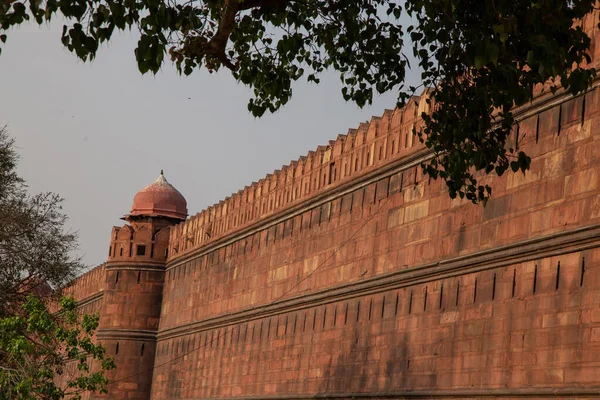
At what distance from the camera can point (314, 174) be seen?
63.1 ft

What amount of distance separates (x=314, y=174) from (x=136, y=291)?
9.13 m

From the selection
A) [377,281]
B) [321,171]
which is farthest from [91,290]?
[377,281]

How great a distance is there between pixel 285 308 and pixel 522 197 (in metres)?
7.73

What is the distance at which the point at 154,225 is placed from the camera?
1092 inches

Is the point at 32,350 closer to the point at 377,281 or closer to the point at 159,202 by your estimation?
the point at 377,281

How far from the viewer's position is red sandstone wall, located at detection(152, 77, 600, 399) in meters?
11.5

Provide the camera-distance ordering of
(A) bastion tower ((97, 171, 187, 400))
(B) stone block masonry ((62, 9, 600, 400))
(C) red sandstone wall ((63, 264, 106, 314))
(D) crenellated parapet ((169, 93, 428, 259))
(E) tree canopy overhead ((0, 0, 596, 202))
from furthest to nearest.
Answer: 1. (C) red sandstone wall ((63, 264, 106, 314))
2. (A) bastion tower ((97, 171, 187, 400))
3. (D) crenellated parapet ((169, 93, 428, 259))
4. (B) stone block masonry ((62, 9, 600, 400))
5. (E) tree canopy overhead ((0, 0, 596, 202))

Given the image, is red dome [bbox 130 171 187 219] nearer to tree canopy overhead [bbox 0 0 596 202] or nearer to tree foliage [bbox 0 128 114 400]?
tree foliage [bbox 0 128 114 400]

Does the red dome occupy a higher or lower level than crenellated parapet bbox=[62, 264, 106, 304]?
higher

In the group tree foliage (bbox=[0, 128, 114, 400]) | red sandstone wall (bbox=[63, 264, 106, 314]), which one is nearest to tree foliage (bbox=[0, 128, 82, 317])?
tree foliage (bbox=[0, 128, 114, 400])

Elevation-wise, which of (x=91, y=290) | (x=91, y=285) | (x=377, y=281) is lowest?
(x=377, y=281)

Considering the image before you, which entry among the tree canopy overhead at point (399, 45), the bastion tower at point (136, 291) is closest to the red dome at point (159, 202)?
the bastion tower at point (136, 291)

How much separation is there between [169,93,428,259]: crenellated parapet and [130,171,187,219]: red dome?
1.03m

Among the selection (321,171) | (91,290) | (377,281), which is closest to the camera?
(377,281)
